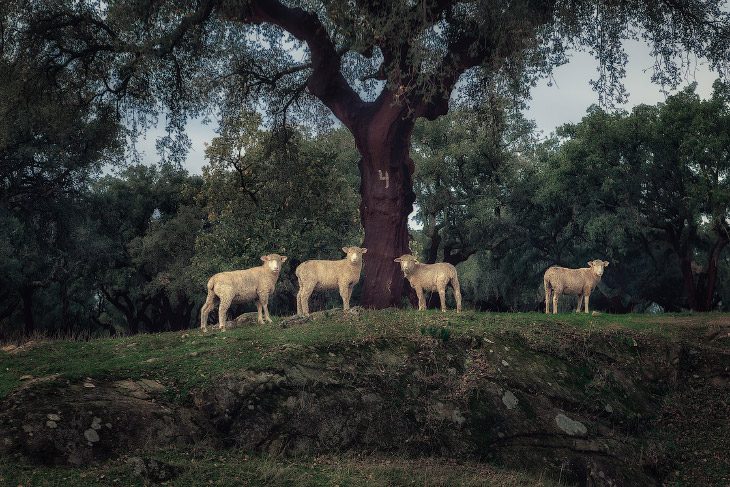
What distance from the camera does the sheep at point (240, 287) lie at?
18.9 meters

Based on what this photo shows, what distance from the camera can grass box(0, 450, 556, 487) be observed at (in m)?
10.9

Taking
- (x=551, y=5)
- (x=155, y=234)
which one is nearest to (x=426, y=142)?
(x=155, y=234)

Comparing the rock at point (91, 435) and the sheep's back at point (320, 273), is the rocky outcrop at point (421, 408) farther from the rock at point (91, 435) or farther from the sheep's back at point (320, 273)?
the sheep's back at point (320, 273)

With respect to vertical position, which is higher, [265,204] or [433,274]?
[265,204]

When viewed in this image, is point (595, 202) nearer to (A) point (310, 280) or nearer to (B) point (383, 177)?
(B) point (383, 177)

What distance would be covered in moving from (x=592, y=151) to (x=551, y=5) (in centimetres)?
1795

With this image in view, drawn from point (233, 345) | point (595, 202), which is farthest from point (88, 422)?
point (595, 202)

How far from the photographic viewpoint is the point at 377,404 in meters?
14.4

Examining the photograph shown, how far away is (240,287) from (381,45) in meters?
9.13

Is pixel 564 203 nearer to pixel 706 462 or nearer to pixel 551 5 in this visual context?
pixel 551 5

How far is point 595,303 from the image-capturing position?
154 ft

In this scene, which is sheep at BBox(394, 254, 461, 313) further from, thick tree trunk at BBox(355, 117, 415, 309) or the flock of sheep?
thick tree trunk at BBox(355, 117, 415, 309)

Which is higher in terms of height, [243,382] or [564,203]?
[564,203]

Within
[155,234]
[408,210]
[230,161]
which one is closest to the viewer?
[408,210]
